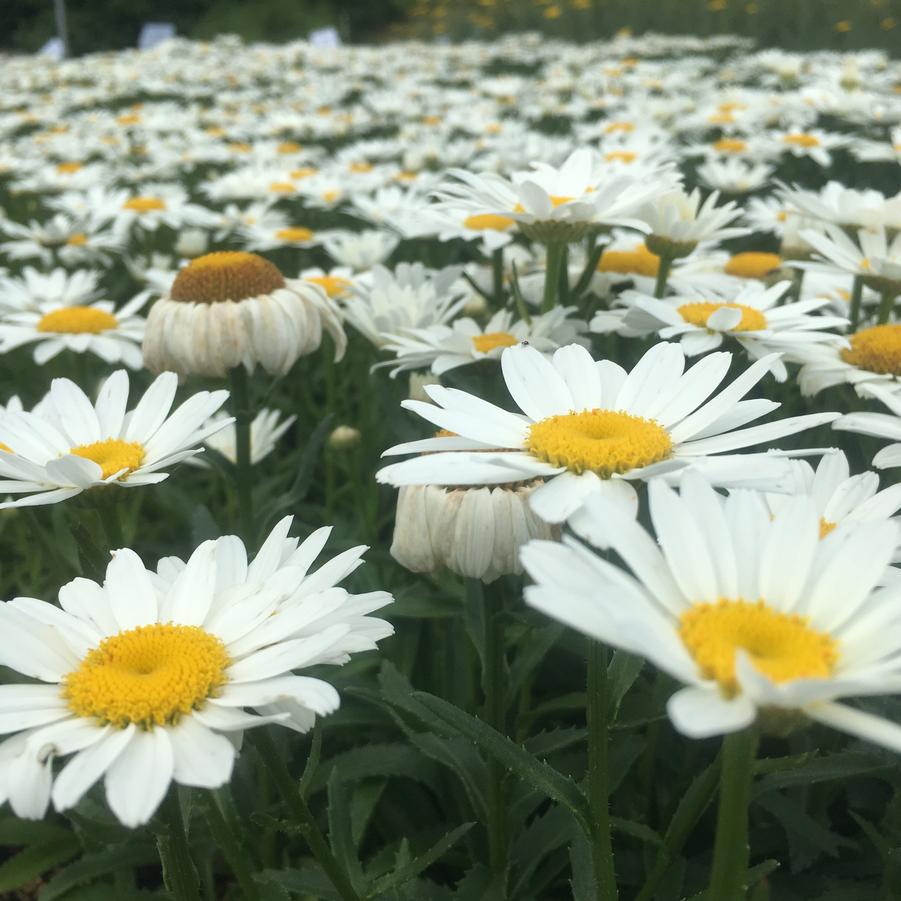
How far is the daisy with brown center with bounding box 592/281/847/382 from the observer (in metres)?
1.66

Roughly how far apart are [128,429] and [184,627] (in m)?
0.60

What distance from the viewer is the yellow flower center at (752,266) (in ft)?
8.11

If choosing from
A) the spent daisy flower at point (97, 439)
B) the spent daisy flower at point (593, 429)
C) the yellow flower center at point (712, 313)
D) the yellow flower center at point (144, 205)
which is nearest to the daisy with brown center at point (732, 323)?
the yellow flower center at point (712, 313)

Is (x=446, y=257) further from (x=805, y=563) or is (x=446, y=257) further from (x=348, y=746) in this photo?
(x=805, y=563)

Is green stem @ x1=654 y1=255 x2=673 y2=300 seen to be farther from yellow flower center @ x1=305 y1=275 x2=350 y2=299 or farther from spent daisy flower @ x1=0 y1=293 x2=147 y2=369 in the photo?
spent daisy flower @ x1=0 y1=293 x2=147 y2=369

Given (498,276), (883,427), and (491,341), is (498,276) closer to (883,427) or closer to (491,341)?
(491,341)

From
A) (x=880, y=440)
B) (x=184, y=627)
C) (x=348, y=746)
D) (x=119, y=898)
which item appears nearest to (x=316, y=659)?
(x=184, y=627)

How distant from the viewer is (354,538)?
1.99 metres

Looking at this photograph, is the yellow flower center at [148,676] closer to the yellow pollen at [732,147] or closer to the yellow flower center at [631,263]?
the yellow flower center at [631,263]

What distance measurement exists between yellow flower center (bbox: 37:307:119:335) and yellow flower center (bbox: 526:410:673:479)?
165 centimetres

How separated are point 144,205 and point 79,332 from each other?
170 centimetres

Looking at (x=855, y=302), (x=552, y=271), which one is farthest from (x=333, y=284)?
(x=855, y=302)

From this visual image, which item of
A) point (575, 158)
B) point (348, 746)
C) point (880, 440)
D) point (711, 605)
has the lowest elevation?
point (348, 746)

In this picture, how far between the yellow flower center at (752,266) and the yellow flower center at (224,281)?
123cm
